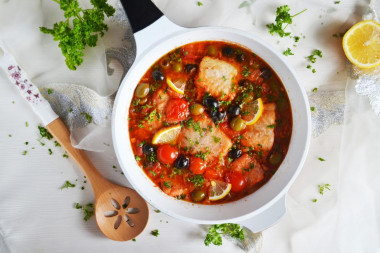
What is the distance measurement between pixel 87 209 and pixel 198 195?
1305mm

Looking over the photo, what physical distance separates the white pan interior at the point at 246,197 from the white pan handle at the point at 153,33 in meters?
0.05

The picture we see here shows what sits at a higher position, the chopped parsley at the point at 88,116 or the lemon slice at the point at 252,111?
the chopped parsley at the point at 88,116

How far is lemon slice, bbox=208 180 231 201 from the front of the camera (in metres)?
3.64

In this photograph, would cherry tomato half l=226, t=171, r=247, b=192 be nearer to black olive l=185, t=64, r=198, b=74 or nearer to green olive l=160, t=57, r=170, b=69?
black olive l=185, t=64, r=198, b=74

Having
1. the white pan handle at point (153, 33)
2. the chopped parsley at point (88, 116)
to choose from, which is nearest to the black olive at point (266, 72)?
the white pan handle at point (153, 33)

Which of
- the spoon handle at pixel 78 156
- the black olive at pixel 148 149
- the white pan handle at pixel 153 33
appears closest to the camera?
the white pan handle at pixel 153 33

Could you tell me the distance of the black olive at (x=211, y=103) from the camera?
3533mm

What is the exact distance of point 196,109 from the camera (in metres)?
3.59

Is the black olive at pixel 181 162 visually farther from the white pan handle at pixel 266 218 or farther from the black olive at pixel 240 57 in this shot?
the black olive at pixel 240 57

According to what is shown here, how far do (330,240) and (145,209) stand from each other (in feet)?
6.80

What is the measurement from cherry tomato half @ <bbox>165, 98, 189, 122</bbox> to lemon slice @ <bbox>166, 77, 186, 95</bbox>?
0.09 metres

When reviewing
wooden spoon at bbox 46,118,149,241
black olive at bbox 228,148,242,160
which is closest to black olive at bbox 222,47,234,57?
black olive at bbox 228,148,242,160

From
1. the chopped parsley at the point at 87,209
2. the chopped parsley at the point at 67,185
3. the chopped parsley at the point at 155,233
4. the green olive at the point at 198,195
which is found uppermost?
the chopped parsley at the point at 67,185

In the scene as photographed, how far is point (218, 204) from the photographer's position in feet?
12.1
